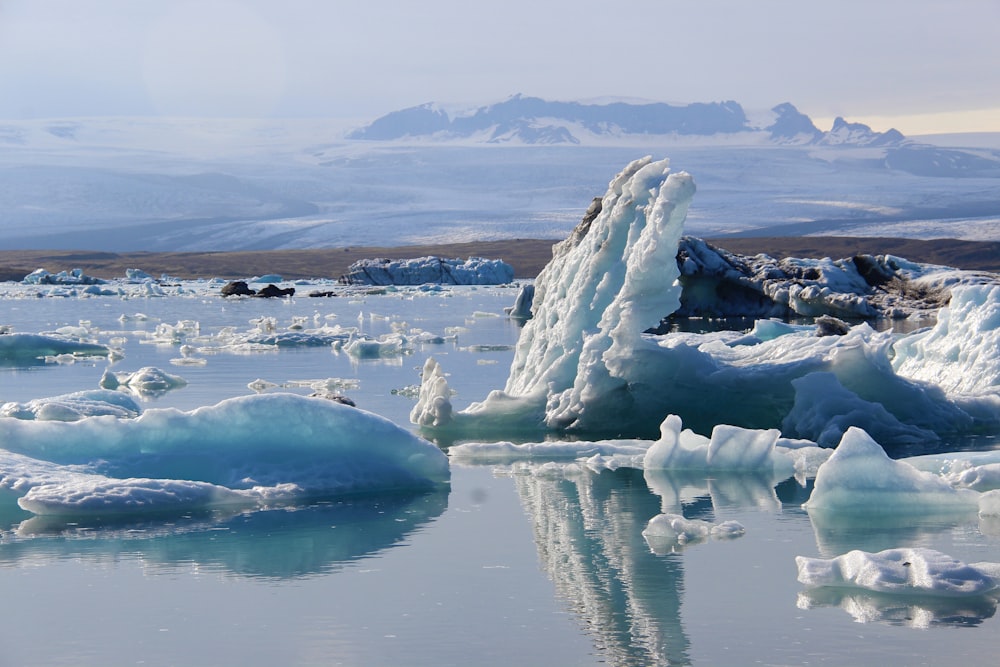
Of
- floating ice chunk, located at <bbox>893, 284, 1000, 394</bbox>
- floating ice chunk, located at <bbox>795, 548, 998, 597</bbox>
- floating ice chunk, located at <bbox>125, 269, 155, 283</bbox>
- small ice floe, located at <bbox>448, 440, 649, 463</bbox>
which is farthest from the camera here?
floating ice chunk, located at <bbox>125, 269, 155, 283</bbox>

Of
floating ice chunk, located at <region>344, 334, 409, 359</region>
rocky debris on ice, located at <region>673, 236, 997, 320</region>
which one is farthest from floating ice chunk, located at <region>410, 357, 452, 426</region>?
rocky debris on ice, located at <region>673, 236, 997, 320</region>

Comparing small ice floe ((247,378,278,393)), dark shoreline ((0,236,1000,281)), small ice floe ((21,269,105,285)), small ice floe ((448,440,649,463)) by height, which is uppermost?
small ice floe ((448,440,649,463))

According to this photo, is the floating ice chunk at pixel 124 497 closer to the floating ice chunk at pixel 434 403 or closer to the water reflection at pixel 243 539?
the water reflection at pixel 243 539

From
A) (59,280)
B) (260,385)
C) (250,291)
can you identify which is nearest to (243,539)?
(260,385)

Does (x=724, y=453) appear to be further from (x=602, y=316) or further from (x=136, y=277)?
(x=136, y=277)

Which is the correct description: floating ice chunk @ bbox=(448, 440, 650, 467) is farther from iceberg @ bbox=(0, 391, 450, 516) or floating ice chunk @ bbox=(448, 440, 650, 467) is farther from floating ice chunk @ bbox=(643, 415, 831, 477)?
iceberg @ bbox=(0, 391, 450, 516)

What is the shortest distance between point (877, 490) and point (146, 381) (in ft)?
29.2

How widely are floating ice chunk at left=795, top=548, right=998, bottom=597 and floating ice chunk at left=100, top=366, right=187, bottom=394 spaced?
950cm

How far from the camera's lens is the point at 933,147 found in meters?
154

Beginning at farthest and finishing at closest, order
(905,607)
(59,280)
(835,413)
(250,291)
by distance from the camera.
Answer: (59,280) → (250,291) → (835,413) → (905,607)

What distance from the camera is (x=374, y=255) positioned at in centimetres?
7531

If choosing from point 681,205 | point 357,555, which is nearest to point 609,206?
point 681,205

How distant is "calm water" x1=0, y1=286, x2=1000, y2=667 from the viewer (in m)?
4.85

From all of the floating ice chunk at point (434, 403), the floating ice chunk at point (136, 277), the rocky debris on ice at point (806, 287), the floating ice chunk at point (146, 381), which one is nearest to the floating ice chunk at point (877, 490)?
the floating ice chunk at point (434, 403)
